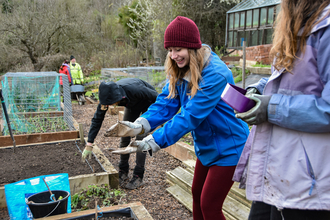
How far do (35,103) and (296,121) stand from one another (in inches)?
263

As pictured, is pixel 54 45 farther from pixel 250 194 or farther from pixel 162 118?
pixel 250 194

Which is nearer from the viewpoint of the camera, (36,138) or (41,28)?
(36,138)

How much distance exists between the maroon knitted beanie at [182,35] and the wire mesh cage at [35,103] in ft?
16.2

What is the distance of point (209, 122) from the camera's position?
1817 millimetres

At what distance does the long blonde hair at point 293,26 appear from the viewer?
3.53 ft

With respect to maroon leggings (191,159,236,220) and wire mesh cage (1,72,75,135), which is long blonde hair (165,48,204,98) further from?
wire mesh cage (1,72,75,135)

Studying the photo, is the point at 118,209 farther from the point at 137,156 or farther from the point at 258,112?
the point at 258,112

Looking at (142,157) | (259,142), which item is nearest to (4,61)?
(142,157)

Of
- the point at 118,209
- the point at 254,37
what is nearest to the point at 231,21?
the point at 254,37

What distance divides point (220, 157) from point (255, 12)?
12.0 m

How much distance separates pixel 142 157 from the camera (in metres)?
3.65

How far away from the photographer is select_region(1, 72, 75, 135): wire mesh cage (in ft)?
19.7

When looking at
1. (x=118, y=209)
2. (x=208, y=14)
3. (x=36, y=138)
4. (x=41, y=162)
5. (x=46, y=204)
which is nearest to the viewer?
(x=46, y=204)

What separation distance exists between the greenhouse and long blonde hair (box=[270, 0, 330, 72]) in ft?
35.4
